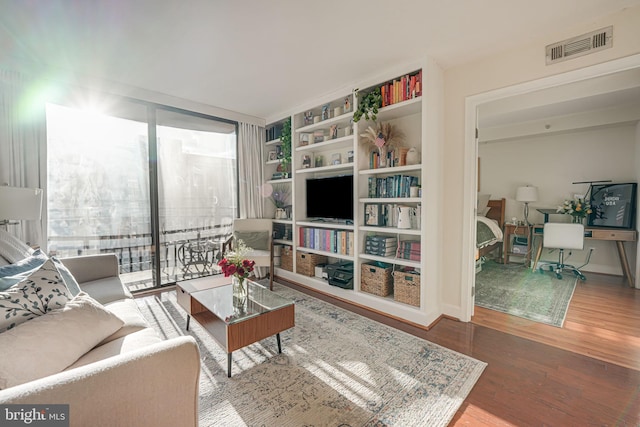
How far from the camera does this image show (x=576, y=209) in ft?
13.8

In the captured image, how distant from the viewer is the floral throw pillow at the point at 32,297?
3.30 feet

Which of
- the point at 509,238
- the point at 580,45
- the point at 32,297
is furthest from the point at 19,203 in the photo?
the point at 509,238

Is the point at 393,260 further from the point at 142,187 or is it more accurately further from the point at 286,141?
the point at 142,187

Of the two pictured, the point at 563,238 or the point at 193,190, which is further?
the point at 563,238

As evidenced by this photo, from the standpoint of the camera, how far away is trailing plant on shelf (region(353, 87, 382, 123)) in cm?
291

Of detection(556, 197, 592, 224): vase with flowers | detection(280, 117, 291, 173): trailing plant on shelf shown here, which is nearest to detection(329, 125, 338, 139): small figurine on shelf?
detection(280, 117, 291, 173): trailing plant on shelf

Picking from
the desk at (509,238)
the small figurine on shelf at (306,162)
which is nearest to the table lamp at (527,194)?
the desk at (509,238)

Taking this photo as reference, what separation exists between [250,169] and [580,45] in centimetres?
398

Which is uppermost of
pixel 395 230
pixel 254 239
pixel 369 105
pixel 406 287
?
pixel 369 105

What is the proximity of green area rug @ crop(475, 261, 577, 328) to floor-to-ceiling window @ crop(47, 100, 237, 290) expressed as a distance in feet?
12.6

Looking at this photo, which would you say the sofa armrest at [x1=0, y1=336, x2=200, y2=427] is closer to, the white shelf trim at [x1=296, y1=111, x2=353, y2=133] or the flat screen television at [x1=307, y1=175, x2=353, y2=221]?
the flat screen television at [x1=307, y1=175, x2=353, y2=221]

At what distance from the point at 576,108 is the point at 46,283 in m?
6.11

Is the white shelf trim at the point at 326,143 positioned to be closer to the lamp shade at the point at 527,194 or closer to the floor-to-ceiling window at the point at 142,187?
the floor-to-ceiling window at the point at 142,187

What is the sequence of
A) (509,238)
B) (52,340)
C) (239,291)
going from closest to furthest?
1. (52,340)
2. (239,291)
3. (509,238)
